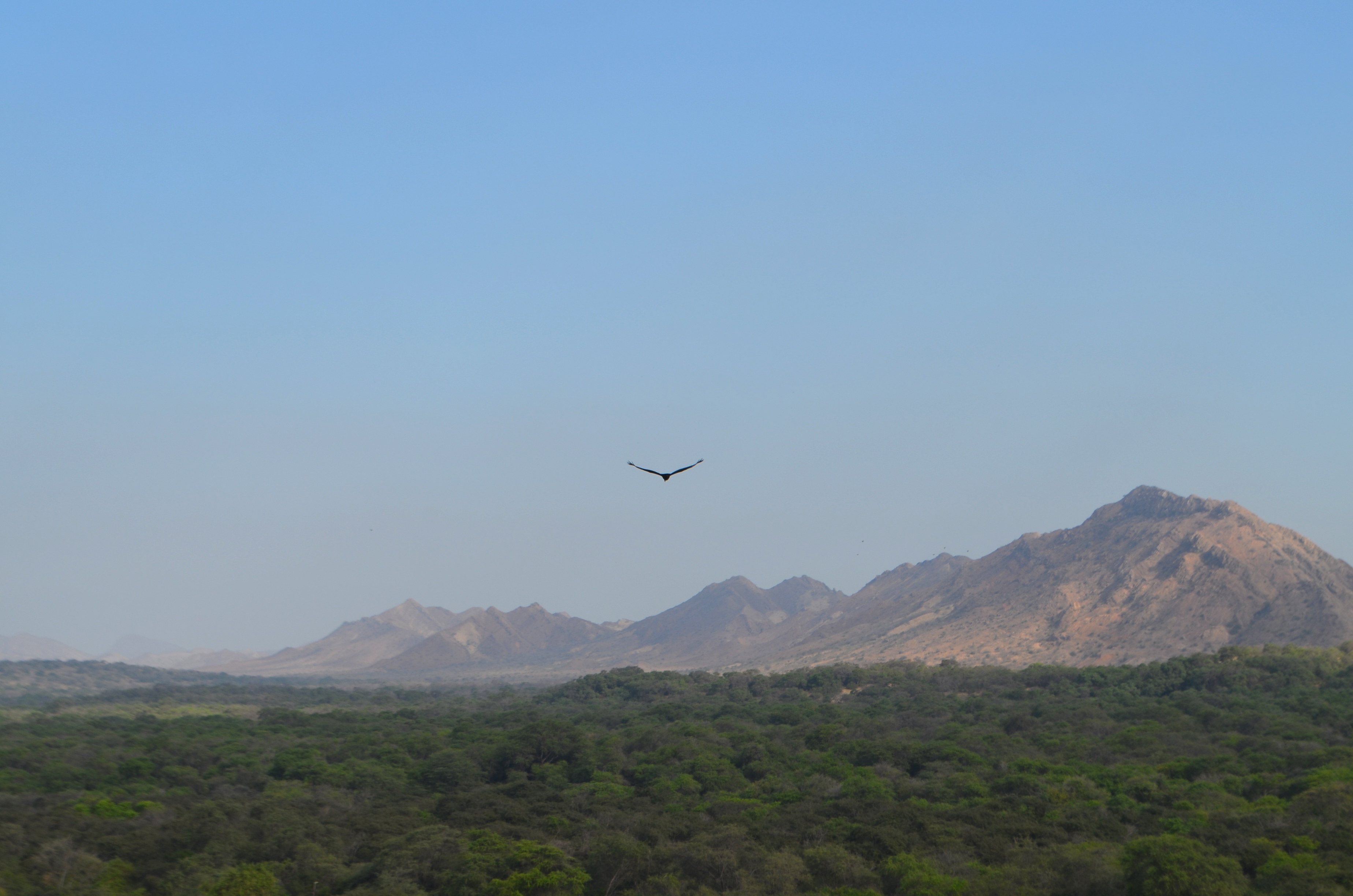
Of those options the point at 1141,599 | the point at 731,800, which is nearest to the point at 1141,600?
the point at 1141,599

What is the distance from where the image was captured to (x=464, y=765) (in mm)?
67250

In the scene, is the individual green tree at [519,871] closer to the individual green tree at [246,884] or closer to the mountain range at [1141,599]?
the individual green tree at [246,884]

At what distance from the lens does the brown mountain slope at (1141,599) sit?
14200 centimetres

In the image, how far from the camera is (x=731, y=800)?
54.9 meters

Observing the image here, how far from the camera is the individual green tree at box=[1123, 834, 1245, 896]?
114 ft

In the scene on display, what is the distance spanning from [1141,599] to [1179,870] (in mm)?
132286

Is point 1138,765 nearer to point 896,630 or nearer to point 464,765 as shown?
point 464,765

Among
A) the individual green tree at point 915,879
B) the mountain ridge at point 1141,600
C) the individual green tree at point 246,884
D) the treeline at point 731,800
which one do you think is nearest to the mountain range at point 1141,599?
the mountain ridge at point 1141,600

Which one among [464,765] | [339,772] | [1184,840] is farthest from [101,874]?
[1184,840]

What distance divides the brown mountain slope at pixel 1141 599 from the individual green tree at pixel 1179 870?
110446mm

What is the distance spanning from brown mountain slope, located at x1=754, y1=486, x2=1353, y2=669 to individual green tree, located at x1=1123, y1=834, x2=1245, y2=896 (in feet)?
362

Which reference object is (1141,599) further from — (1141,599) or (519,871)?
(519,871)

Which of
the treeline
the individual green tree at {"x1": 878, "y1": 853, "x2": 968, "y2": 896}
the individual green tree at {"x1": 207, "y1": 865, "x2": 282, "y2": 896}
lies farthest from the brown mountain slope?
the individual green tree at {"x1": 207, "y1": 865, "x2": 282, "y2": 896}

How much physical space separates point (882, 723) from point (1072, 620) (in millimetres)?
89635
